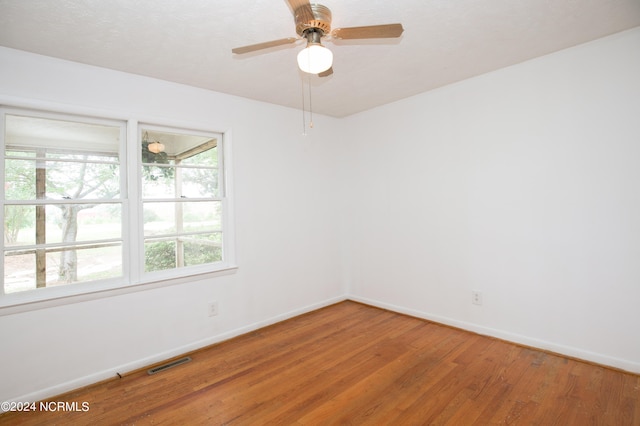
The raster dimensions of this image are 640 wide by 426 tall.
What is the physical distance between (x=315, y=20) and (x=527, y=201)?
2405 mm

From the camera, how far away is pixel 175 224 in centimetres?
306

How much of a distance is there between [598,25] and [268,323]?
388cm

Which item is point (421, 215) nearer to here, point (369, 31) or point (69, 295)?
point (369, 31)

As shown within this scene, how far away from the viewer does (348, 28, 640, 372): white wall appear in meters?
2.39

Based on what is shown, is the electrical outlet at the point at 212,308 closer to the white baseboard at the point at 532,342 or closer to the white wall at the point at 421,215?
the white wall at the point at 421,215

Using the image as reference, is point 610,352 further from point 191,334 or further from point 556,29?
point 191,334

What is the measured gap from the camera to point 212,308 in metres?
3.13

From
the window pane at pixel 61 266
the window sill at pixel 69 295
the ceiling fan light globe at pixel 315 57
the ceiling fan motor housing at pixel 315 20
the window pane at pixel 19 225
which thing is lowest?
the window sill at pixel 69 295

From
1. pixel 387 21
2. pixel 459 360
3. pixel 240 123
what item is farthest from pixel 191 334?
pixel 387 21

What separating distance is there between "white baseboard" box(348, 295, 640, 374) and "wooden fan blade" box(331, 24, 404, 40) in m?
2.81

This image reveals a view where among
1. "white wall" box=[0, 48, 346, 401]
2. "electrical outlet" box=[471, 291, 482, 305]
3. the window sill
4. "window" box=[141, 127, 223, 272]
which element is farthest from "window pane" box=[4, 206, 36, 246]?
"electrical outlet" box=[471, 291, 482, 305]

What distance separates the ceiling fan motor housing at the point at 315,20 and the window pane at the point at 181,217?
2076 mm

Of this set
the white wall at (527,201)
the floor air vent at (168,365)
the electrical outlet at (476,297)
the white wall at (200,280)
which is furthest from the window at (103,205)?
the electrical outlet at (476,297)

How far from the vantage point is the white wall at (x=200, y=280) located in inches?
90.2
